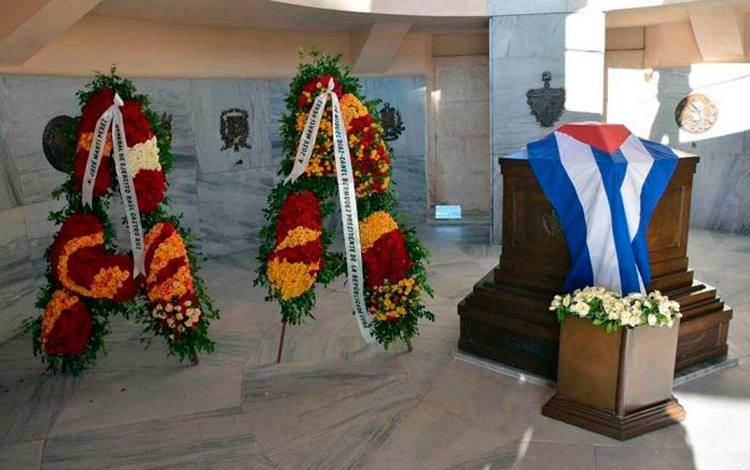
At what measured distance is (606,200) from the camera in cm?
453

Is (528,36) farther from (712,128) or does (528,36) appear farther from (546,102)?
(712,128)

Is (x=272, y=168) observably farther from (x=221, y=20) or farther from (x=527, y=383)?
(x=527, y=383)

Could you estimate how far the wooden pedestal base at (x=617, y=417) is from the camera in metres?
4.05

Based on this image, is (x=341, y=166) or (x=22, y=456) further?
(x=341, y=166)

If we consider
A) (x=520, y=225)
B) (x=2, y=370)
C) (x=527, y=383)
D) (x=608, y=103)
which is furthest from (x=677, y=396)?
(x=608, y=103)

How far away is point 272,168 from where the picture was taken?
916 cm

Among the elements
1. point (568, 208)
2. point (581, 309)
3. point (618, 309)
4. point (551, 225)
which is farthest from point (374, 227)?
point (618, 309)

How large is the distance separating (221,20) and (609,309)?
590cm

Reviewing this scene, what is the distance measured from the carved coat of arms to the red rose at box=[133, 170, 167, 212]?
5328 mm

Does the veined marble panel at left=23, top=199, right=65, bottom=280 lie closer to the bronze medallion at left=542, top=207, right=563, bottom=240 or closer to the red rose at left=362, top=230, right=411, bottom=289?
the red rose at left=362, top=230, right=411, bottom=289

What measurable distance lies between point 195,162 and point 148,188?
3.49 m

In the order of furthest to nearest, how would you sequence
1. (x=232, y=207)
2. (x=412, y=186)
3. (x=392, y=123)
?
1. (x=412, y=186)
2. (x=392, y=123)
3. (x=232, y=207)

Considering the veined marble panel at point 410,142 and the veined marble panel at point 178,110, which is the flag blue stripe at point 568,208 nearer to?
the veined marble panel at point 178,110

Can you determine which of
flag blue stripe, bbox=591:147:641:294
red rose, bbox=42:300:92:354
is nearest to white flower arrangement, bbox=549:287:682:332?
flag blue stripe, bbox=591:147:641:294
